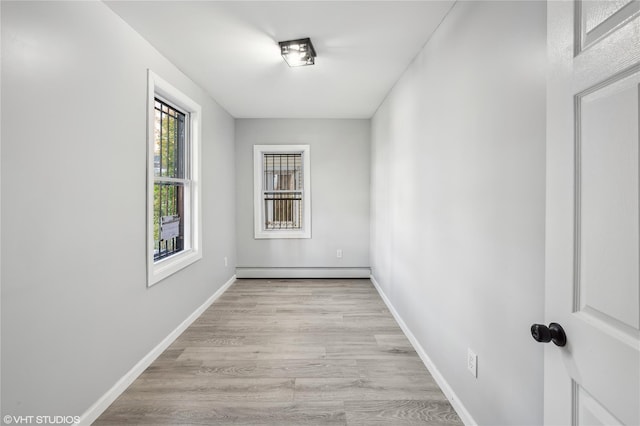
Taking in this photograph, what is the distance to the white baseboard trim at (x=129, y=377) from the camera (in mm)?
1778

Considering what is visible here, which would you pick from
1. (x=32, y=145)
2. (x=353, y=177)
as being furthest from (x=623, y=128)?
(x=353, y=177)

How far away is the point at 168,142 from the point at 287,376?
2347 millimetres

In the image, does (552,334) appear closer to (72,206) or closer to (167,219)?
(72,206)

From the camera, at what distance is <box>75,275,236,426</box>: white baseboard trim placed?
5.83 ft

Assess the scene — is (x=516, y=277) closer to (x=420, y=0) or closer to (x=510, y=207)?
(x=510, y=207)

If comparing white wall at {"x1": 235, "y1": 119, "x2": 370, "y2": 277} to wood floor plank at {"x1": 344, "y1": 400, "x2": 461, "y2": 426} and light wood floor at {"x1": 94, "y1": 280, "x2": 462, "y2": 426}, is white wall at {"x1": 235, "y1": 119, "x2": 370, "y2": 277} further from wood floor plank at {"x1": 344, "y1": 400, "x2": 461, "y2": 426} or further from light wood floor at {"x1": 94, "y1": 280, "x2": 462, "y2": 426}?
wood floor plank at {"x1": 344, "y1": 400, "x2": 461, "y2": 426}

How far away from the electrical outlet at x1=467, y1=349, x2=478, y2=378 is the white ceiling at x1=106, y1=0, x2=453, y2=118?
6.67 feet

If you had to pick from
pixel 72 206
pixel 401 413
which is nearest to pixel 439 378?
pixel 401 413

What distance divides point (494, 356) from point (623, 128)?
1178 millimetres

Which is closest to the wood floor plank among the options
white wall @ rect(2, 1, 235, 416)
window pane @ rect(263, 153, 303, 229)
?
white wall @ rect(2, 1, 235, 416)

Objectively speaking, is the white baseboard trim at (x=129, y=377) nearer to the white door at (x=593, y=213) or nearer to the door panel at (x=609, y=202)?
the white door at (x=593, y=213)

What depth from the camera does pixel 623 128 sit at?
2.17ft

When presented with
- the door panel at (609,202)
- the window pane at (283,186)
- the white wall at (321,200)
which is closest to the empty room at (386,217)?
the door panel at (609,202)

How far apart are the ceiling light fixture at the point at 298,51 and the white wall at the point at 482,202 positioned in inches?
34.8
